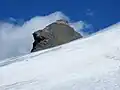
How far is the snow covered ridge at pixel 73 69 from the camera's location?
45.3 feet

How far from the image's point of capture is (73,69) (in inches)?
624

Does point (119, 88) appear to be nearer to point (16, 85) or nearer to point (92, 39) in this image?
point (16, 85)

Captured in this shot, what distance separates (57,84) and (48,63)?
370 cm

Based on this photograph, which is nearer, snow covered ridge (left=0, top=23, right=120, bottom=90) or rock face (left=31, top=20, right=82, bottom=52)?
snow covered ridge (left=0, top=23, right=120, bottom=90)

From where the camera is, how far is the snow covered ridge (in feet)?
45.3

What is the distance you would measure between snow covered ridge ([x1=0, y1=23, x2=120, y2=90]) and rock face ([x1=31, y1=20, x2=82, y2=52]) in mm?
20934

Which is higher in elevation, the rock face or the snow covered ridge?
the rock face

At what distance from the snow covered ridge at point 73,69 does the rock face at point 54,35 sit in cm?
2093

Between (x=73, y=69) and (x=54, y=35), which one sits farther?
(x=54, y=35)

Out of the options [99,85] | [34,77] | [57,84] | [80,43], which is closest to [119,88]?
[99,85]

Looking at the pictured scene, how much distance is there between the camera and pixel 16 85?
15.0 metres

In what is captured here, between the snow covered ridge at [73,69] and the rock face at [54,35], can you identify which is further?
the rock face at [54,35]

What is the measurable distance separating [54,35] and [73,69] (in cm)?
2644

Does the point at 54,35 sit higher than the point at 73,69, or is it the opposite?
the point at 54,35
